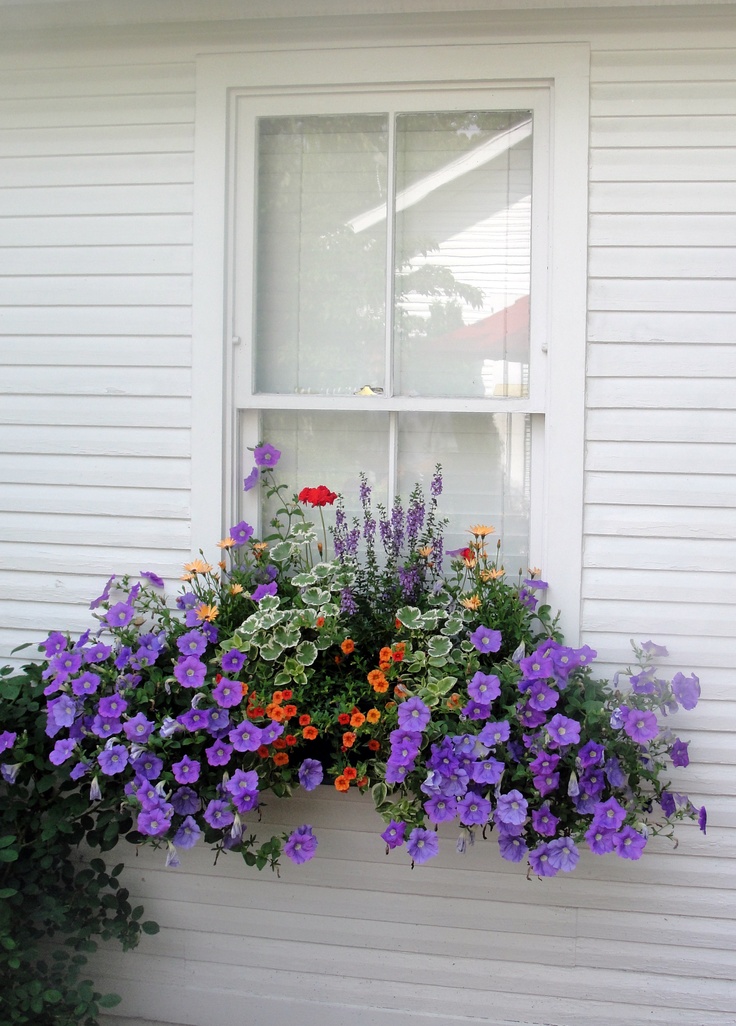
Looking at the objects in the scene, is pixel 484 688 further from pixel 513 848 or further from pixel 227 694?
pixel 227 694

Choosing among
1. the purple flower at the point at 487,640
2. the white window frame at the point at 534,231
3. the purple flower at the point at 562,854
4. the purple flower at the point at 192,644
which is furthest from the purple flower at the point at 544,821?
the purple flower at the point at 192,644

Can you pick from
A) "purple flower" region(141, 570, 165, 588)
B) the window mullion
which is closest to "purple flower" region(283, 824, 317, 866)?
"purple flower" region(141, 570, 165, 588)

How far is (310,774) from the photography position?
2.25 m

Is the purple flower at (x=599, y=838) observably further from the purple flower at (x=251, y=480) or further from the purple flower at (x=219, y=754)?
the purple flower at (x=251, y=480)

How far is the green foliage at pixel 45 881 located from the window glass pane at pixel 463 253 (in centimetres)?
140

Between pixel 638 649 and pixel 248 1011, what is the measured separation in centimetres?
151

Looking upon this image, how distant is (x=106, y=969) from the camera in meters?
2.64

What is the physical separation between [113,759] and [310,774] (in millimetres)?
488

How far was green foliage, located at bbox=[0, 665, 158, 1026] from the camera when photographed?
2389 millimetres

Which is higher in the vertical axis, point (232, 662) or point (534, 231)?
point (534, 231)

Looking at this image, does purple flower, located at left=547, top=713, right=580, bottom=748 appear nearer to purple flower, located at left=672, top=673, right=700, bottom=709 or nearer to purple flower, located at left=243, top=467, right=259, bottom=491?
purple flower, located at left=672, top=673, right=700, bottom=709

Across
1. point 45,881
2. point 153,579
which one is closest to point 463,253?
point 153,579

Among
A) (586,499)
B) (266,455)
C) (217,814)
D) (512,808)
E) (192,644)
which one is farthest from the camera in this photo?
(266,455)

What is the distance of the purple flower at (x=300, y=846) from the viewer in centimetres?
226
